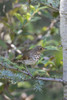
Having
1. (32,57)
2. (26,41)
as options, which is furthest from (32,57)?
(26,41)

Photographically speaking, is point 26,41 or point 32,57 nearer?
point 32,57

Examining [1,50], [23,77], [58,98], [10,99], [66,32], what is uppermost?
[66,32]

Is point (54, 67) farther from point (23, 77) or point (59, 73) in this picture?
point (23, 77)

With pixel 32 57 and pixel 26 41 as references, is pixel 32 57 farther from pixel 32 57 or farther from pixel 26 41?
pixel 26 41

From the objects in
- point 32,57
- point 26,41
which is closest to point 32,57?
point 32,57

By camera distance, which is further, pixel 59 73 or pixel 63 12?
pixel 59 73

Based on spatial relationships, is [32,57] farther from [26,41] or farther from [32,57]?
[26,41]

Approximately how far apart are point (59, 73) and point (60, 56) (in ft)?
0.30

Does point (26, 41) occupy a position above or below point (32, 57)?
below

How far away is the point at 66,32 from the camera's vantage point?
69 centimetres

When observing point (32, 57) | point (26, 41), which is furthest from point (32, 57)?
point (26, 41)

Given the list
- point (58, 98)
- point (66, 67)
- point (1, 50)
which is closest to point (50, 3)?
point (66, 67)

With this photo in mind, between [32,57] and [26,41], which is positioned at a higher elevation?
[32,57]

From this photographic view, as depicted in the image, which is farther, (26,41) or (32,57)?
(26,41)
